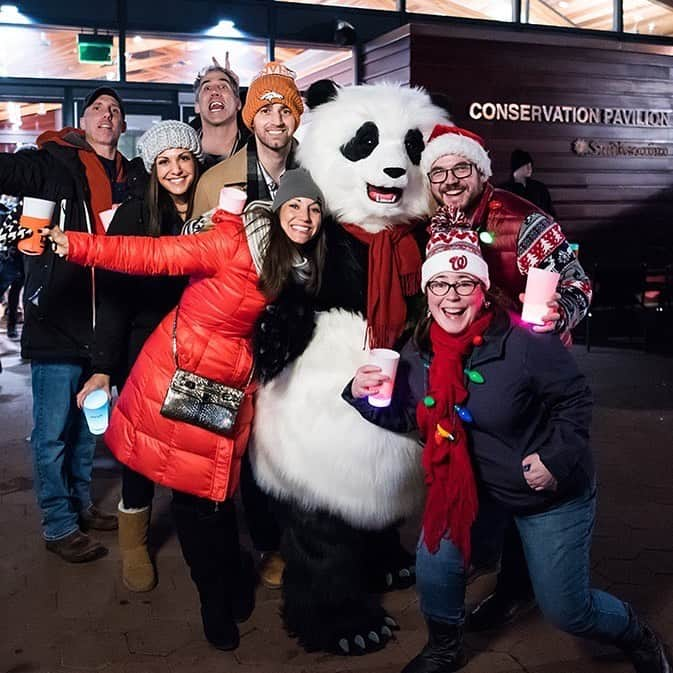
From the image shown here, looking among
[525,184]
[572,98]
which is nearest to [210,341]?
[525,184]

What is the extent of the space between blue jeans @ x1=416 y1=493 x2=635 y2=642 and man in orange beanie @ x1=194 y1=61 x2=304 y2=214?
1331mm

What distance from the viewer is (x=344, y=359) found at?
2602 millimetres

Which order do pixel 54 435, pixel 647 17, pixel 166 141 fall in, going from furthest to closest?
pixel 647 17 < pixel 54 435 < pixel 166 141

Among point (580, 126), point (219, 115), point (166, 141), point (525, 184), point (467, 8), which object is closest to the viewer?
point (166, 141)

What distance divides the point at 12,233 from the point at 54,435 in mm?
1103

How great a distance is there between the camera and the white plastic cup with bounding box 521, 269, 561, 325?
215 cm

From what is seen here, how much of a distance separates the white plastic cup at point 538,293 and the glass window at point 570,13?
9131mm

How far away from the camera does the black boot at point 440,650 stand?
243 cm

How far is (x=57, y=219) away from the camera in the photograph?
320cm

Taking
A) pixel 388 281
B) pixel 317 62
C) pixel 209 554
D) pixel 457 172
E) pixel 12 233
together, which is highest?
pixel 317 62

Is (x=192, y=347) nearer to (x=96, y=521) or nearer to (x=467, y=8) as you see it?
(x=96, y=521)

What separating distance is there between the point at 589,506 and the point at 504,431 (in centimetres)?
35

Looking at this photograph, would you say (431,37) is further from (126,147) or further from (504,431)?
(504,431)

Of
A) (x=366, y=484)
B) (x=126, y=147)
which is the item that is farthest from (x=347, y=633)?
(x=126, y=147)
